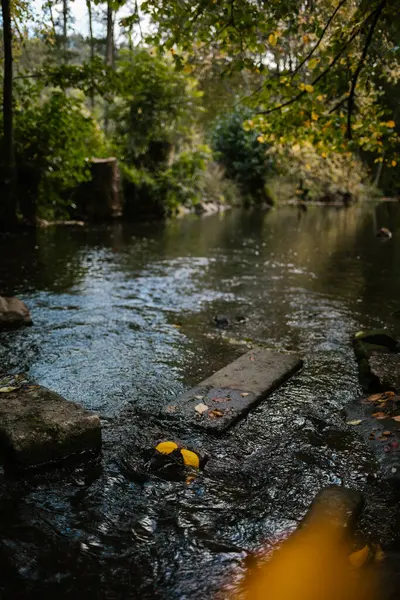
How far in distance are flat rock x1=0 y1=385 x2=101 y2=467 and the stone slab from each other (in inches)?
27.7

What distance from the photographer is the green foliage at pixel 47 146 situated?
11.8 metres

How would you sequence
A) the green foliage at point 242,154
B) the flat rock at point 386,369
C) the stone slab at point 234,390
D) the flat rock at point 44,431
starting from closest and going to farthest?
the flat rock at point 44,431 < the stone slab at point 234,390 < the flat rock at point 386,369 < the green foliage at point 242,154

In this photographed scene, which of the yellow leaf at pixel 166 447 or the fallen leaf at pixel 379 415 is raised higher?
the yellow leaf at pixel 166 447

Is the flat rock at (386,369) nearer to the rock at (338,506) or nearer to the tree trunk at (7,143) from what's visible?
the rock at (338,506)

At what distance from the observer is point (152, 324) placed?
5.79 m

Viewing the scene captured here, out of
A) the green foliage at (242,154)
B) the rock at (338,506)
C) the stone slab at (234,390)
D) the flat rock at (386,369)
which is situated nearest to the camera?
the rock at (338,506)

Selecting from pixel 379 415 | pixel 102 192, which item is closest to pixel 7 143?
pixel 102 192

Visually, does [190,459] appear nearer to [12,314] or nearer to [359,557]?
[359,557]

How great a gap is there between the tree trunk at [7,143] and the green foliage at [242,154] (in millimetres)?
21511

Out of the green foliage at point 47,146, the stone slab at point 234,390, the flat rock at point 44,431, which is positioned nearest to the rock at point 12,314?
the flat rock at point 44,431

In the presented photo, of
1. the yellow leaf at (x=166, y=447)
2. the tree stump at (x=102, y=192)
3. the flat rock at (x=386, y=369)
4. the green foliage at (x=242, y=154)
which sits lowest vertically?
the yellow leaf at (x=166, y=447)

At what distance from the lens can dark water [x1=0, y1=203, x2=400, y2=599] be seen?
2.12 meters

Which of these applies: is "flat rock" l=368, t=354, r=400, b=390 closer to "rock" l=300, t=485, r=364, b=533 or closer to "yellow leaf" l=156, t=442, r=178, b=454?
"rock" l=300, t=485, r=364, b=533

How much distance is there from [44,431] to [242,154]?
31.7 metres
